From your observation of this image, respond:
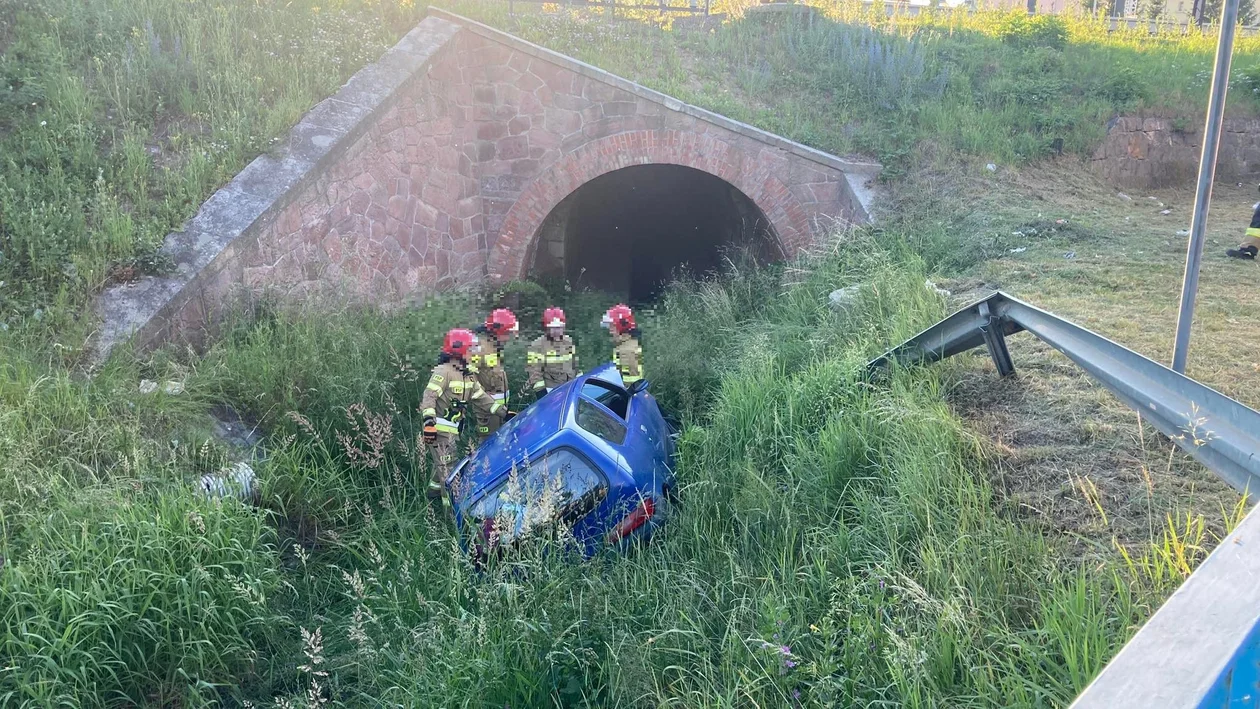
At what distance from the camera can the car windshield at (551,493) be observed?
4.55 m

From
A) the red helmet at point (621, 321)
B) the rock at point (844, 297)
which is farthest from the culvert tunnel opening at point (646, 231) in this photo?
the red helmet at point (621, 321)

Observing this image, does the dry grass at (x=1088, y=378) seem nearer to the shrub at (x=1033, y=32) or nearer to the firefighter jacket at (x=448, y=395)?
the firefighter jacket at (x=448, y=395)

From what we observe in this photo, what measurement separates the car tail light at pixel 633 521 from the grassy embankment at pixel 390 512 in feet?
0.83

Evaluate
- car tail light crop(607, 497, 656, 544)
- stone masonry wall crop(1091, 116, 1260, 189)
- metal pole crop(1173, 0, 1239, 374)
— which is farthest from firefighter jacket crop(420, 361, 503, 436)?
stone masonry wall crop(1091, 116, 1260, 189)

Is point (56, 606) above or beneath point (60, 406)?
beneath

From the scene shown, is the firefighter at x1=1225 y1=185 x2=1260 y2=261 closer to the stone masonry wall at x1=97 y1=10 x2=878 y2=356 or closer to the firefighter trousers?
the stone masonry wall at x1=97 y1=10 x2=878 y2=356

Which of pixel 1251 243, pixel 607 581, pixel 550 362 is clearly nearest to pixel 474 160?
pixel 550 362

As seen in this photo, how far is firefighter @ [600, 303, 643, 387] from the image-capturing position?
7.44 meters

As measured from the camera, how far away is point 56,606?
4074mm

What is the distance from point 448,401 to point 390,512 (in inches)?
51.2

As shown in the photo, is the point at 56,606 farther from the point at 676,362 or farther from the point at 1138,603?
the point at 676,362

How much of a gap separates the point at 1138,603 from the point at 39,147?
30.0 feet

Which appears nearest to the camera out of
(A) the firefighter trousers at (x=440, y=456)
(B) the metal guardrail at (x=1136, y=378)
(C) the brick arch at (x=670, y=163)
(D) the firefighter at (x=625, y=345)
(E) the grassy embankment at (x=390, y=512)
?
(B) the metal guardrail at (x=1136, y=378)

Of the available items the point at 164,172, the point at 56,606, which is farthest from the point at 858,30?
the point at 56,606
